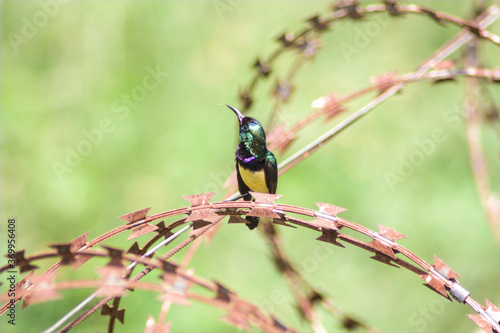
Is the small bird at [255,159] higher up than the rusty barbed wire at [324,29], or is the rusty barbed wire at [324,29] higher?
the rusty barbed wire at [324,29]

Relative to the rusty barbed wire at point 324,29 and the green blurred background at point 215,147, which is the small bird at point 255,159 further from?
the green blurred background at point 215,147

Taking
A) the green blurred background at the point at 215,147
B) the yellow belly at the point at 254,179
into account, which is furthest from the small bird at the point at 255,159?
the green blurred background at the point at 215,147

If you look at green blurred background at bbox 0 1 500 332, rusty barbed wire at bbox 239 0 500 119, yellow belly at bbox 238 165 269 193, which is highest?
green blurred background at bbox 0 1 500 332

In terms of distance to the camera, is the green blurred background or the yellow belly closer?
the yellow belly

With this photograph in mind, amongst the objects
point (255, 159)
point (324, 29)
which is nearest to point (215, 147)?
point (324, 29)

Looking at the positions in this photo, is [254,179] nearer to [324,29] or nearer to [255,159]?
[255,159]

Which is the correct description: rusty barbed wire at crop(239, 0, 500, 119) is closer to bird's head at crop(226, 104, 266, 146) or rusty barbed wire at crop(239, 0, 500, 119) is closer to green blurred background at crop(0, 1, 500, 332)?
bird's head at crop(226, 104, 266, 146)

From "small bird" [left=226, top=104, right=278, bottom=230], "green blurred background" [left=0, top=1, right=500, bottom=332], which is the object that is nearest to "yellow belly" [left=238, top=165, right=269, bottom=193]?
"small bird" [left=226, top=104, right=278, bottom=230]

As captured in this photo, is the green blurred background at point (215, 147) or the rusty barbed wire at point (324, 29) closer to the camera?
the rusty barbed wire at point (324, 29)
